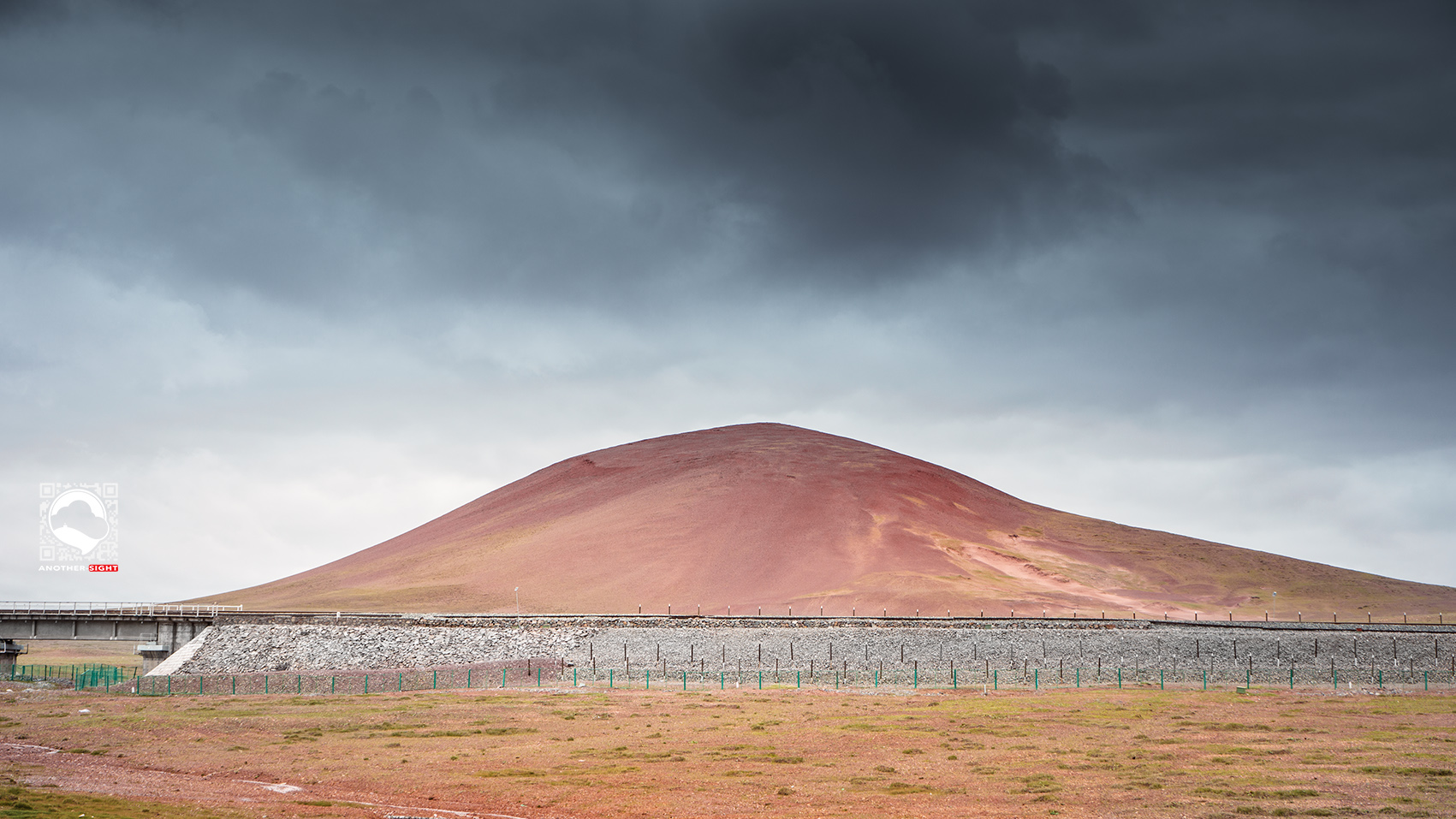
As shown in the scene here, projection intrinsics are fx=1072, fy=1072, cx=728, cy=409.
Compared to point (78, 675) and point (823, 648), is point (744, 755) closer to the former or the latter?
point (823, 648)

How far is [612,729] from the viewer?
4803 centimetres

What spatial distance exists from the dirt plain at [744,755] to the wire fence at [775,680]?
14.8 ft

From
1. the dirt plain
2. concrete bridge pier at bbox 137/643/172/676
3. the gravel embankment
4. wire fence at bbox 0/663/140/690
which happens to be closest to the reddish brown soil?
the gravel embankment

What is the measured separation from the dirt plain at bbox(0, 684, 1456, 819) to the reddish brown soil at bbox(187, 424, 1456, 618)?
176 ft

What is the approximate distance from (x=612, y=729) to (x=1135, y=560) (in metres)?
114

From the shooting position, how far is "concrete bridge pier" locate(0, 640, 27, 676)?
3354 inches

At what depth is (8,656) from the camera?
3403 inches

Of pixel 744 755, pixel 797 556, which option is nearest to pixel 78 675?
pixel 744 755

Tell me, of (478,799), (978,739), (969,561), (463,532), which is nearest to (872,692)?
(978,739)

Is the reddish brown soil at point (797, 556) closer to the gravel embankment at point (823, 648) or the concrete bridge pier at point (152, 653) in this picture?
the gravel embankment at point (823, 648)

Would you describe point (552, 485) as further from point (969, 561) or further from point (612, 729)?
point (612, 729)

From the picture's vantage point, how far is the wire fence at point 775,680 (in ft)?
216

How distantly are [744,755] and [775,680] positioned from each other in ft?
102

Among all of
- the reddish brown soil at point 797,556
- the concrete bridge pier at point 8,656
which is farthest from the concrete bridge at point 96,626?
the reddish brown soil at point 797,556
